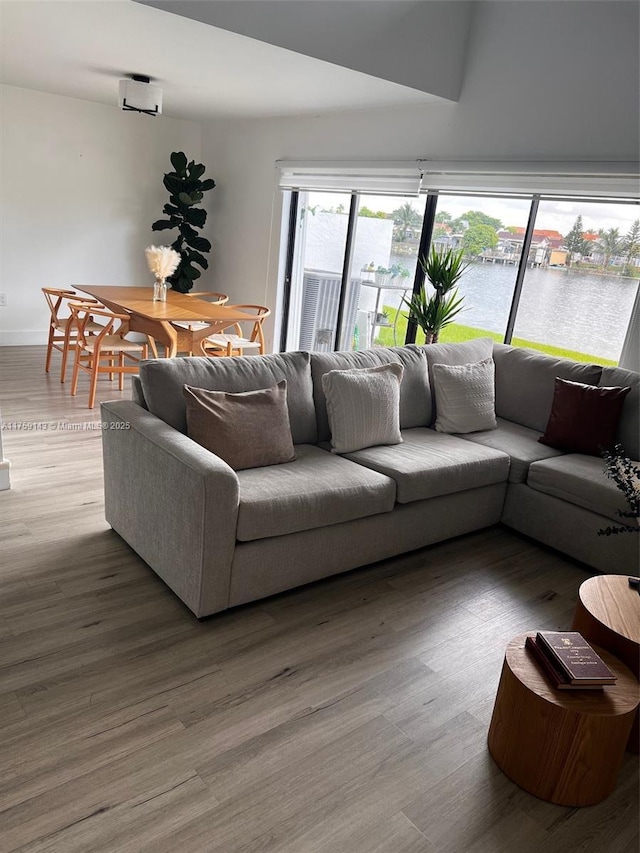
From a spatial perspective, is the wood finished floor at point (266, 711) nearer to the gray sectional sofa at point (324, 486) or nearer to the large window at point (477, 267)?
the gray sectional sofa at point (324, 486)

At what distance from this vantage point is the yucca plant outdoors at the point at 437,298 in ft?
14.7

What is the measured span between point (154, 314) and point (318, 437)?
1847 mm

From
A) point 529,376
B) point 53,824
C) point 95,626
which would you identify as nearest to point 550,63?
point 529,376

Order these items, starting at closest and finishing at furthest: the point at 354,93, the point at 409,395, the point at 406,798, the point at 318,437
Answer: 1. the point at 406,798
2. the point at 318,437
3. the point at 409,395
4. the point at 354,93

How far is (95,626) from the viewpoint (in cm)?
236

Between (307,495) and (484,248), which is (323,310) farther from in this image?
(307,495)

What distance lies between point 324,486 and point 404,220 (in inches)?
129

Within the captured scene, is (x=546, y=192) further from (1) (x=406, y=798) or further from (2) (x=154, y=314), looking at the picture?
(1) (x=406, y=798)

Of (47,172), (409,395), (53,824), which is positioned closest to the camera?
(53,824)

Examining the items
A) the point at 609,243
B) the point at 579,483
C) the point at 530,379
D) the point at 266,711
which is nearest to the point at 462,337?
the point at 530,379

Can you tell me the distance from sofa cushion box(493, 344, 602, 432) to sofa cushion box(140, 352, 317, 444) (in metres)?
1.43

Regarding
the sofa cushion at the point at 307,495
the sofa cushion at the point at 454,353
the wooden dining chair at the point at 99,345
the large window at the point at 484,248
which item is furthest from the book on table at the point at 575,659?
the wooden dining chair at the point at 99,345

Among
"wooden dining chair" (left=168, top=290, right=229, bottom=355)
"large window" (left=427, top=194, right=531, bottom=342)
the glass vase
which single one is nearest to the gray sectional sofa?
"large window" (left=427, top=194, right=531, bottom=342)

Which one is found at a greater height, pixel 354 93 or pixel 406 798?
pixel 354 93
